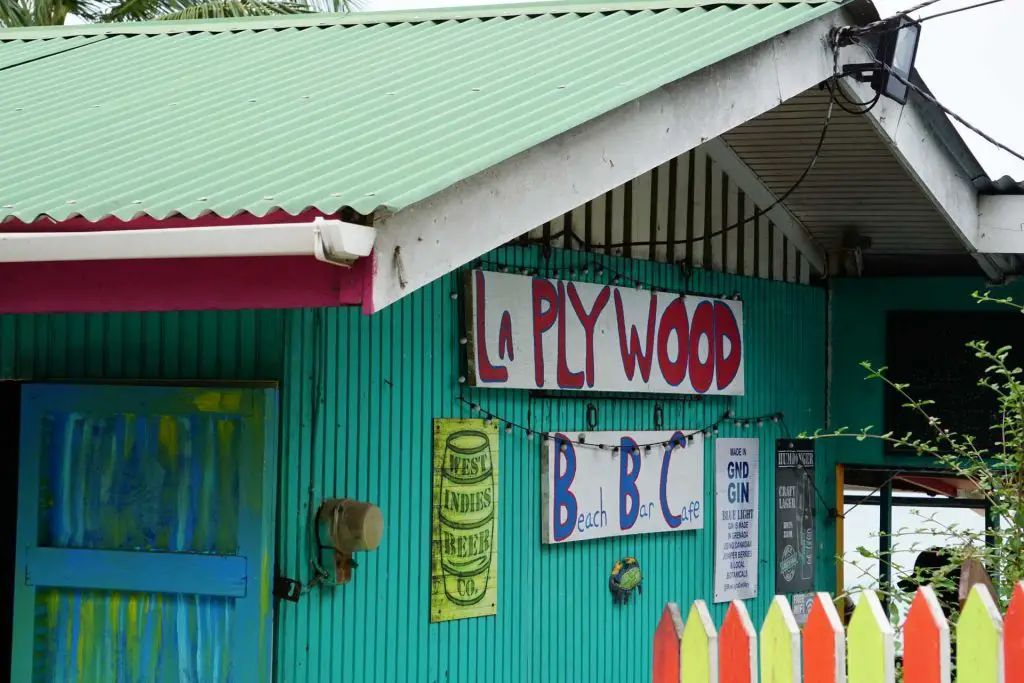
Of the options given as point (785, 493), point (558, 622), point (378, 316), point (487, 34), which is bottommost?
point (558, 622)

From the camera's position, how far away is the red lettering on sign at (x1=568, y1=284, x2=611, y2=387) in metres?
7.96

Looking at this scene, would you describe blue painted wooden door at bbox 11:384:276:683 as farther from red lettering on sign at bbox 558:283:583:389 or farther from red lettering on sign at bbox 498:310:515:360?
red lettering on sign at bbox 558:283:583:389

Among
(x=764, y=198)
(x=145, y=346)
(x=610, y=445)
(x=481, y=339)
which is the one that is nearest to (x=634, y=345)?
(x=610, y=445)

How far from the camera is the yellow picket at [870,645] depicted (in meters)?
3.85

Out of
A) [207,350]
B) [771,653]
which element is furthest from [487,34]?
[771,653]

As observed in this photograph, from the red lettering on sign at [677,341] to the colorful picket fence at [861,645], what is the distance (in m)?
4.64

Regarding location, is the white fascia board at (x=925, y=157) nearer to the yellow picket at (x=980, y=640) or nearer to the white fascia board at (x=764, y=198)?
the white fascia board at (x=764, y=198)

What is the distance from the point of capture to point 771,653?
4.03 meters

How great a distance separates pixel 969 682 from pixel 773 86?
337cm

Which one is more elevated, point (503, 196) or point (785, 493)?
point (503, 196)

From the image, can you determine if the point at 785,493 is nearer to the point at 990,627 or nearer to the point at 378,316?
the point at 378,316

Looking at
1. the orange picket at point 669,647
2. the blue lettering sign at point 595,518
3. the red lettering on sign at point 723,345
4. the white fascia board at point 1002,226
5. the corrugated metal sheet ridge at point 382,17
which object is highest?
the corrugated metal sheet ridge at point 382,17

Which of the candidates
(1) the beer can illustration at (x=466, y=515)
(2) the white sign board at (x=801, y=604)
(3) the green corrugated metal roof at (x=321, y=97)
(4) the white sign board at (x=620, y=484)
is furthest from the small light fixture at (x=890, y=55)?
(2) the white sign board at (x=801, y=604)

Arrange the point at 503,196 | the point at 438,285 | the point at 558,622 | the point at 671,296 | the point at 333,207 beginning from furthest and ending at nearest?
the point at 671,296, the point at 558,622, the point at 438,285, the point at 503,196, the point at 333,207
